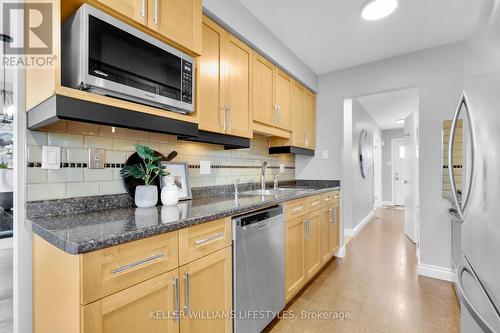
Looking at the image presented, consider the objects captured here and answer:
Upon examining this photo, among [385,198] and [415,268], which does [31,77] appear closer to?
[415,268]

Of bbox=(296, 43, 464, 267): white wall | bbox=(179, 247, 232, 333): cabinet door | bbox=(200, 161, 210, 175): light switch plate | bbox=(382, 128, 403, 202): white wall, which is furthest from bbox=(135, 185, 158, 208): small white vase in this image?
bbox=(382, 128, 403, 202): white wall

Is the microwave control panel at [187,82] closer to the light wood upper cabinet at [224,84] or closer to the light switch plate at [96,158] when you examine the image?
the light wood upper cabinet at [224,84]

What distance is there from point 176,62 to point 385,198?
298 inches

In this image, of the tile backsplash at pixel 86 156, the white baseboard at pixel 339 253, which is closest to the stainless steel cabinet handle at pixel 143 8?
the tile backsplash at pixel 86 156

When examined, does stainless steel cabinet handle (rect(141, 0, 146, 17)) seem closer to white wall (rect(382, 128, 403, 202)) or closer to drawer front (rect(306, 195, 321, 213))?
drawer front (rect(306, 195, 321, 213))

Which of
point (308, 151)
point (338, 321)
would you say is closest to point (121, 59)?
point (338, 321)

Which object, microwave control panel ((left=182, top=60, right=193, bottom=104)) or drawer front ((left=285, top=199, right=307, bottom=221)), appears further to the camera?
drawer front ((left=285, top=199, right=307, bottom=221))

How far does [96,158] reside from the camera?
1.34 metres

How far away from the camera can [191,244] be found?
112 centimetres

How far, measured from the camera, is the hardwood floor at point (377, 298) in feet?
5.73

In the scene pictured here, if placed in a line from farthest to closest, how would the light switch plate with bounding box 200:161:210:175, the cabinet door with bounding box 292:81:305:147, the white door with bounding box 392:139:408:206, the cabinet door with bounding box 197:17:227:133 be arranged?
the white door with bounding box 392:139:408:206, the cabinet door with bounding box 292:81:305:147, the light switch plate with bounding box 200:161:210:175, the cabinet door with bounding box 197:17:227:133

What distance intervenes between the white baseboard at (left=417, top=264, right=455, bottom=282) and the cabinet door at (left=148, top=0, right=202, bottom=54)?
3108 millimetres

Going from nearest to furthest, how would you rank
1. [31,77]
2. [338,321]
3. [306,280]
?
[31,77], [338,321], [306,280]
